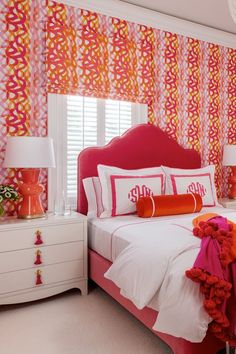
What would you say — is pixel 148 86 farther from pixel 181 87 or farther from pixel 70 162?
pixel 70 162

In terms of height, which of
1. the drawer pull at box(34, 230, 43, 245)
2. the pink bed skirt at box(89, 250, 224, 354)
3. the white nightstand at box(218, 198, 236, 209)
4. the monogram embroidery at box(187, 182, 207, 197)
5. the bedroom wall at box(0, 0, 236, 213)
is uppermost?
the bedroom wall at box(0, 0, 236, 213)

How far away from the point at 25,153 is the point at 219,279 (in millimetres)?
1733

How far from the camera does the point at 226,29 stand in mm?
3863

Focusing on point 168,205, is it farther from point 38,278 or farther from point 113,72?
point 113,72

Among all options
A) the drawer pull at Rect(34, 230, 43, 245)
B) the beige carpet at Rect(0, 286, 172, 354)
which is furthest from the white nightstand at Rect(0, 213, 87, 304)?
the beige carpet at Rect(0, 286, 172, 354)

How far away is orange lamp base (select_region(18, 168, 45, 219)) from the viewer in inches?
101

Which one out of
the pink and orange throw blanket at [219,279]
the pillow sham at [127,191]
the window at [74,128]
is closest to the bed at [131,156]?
the window at [74,128]

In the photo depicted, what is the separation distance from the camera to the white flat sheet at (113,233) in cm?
A: 222

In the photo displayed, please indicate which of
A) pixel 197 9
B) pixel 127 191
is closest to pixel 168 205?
pixel 127 191

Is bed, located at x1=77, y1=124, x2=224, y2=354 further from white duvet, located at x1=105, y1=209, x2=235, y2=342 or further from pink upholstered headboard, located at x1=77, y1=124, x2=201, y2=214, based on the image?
white duvet, located at x1=105, y1=209, x2=235, y2=342

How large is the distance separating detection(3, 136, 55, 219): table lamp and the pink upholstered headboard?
0.48 meters

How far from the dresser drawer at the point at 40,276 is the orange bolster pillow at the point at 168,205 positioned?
72cm

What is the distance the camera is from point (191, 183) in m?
3.17

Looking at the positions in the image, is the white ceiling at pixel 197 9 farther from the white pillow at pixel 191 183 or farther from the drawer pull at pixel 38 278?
the drawer pull at pixel 38 278
